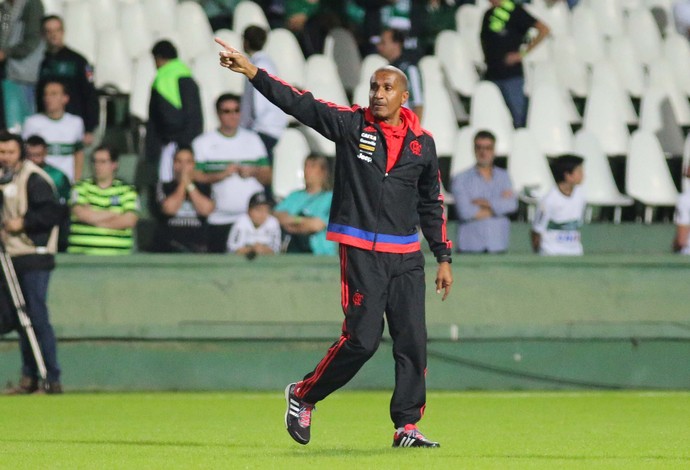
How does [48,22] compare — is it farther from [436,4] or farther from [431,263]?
[436,4]

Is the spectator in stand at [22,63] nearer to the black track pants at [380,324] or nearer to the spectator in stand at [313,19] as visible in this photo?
the spectator in stand at [313,19]

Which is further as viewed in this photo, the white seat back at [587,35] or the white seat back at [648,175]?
the white seat back at [587,35]

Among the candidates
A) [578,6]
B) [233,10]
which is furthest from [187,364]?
[578,6]

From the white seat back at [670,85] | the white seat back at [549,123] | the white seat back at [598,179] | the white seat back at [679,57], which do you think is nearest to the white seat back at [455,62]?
the white seat back at [549,123]

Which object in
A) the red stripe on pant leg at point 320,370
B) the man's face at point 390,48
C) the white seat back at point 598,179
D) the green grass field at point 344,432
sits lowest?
the green grass field at point 344,432

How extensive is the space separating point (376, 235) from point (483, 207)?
632cm

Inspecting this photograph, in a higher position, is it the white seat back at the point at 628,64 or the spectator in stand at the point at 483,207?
the white seat back at the point at 628,64

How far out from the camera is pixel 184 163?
45.4 ft

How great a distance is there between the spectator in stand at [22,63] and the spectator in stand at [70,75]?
0.54 metres

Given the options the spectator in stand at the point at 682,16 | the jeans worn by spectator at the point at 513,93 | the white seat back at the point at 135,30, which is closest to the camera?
the jeans worn by spectator at the point at 513,93

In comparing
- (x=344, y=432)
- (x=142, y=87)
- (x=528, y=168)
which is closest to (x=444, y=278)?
(x=344, y=432)

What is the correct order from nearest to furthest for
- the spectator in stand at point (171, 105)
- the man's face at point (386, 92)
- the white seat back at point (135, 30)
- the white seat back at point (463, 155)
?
the man's face at point (386, 92)
the spectator in stand at point (171, 105)
the white seat back at point (463, 155)
the white seat back at point (135, 30)

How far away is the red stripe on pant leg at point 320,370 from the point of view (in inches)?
307

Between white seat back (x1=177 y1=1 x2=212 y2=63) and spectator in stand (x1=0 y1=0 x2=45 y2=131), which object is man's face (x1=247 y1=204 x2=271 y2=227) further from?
white seat back (x1=177 y1=1 x2=212 y2=63)
